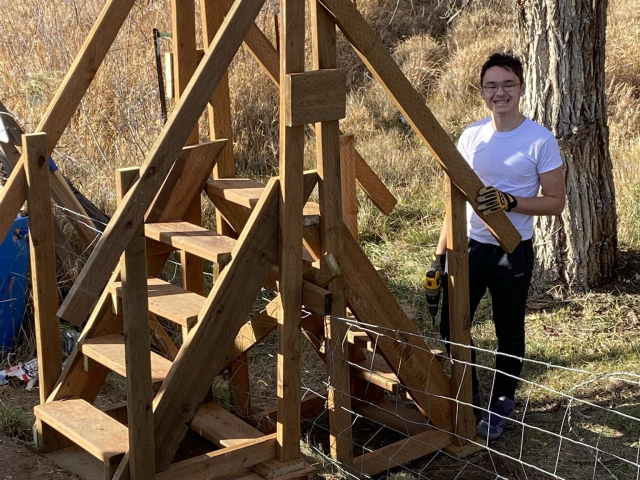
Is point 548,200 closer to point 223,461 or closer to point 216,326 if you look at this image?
point 216,326

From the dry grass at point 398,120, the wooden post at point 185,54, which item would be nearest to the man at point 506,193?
the dry grass at point 398,120

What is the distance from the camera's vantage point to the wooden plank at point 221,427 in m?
4.16

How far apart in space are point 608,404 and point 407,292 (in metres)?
1.94

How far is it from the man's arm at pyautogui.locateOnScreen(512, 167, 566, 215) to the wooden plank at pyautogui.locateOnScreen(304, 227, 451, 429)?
77cm

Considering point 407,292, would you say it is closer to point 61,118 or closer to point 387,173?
point 387,173

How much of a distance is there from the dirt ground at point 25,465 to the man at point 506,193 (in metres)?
2.01

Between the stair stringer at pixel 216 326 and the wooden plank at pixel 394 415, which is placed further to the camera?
the wooden plank at pixel 394 415

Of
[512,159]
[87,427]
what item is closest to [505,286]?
[512,159]

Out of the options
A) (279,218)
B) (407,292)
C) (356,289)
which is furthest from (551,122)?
(279,218)

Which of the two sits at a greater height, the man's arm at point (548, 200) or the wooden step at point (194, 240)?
the man's arm at point (548, 200)

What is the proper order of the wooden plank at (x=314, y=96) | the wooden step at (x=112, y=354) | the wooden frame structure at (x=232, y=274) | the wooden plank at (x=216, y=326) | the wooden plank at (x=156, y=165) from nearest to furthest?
the wooden plank at (x=156, y=165), the wooden frame structure at (x=232, y=274), the wooden plank at (x=314, y=96), the wooden plank at (x=216, y=326), the wooden step at (x=112, y=354)

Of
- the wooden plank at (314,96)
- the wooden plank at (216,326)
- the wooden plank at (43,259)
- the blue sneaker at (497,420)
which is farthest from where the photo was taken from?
the blue sneaker at (497,420)

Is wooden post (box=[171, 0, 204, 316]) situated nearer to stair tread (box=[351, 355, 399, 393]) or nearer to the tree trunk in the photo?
stair tread (box=[351, 355, 399, 393])

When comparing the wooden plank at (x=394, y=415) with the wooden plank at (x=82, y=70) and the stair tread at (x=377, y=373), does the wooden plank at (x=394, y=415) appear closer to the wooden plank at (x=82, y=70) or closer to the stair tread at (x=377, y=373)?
the stair tread at (x=377, y=373)
